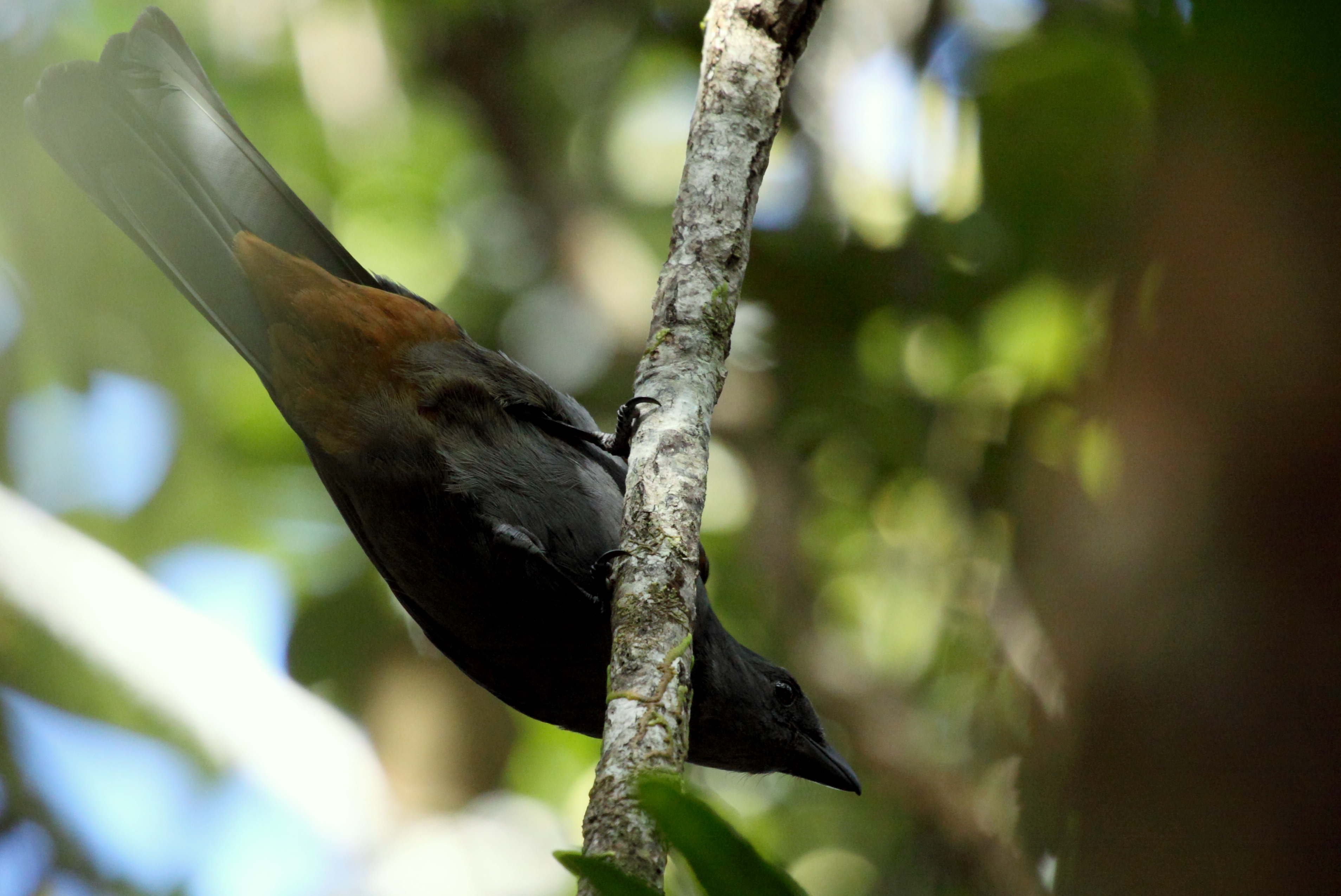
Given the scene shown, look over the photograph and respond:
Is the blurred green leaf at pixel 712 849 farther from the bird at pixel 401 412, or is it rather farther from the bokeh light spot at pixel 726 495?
the bokeh light spot at pixel 726 495

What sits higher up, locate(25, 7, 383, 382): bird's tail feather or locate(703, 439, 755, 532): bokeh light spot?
locate(703, 439, 755, 532): bokeh light spot

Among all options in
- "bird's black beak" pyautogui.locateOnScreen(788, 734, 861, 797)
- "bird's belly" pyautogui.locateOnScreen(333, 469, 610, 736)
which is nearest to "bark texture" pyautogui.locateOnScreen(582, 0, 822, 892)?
"bird's belly" pyautogui.locateOnScreen(333, 469, 610, 736)

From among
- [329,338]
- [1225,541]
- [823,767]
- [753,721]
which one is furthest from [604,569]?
[1225,541]

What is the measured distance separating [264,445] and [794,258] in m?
3.98

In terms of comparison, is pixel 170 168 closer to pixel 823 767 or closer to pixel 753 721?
pixel 753 721

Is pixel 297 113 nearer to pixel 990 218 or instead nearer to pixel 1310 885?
pixel 990 218

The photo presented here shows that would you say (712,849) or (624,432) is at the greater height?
(624,432)

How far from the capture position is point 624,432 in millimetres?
3738

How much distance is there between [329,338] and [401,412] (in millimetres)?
394

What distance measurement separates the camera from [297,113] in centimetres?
845

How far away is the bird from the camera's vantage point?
12.3 feet

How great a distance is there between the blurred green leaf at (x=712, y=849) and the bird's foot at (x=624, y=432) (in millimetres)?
1991

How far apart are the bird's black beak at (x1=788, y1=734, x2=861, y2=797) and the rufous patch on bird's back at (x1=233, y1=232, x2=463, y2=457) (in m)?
2.02

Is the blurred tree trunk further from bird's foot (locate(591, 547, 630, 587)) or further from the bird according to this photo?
bird's foot (locate(591, 547, 630, 587))
